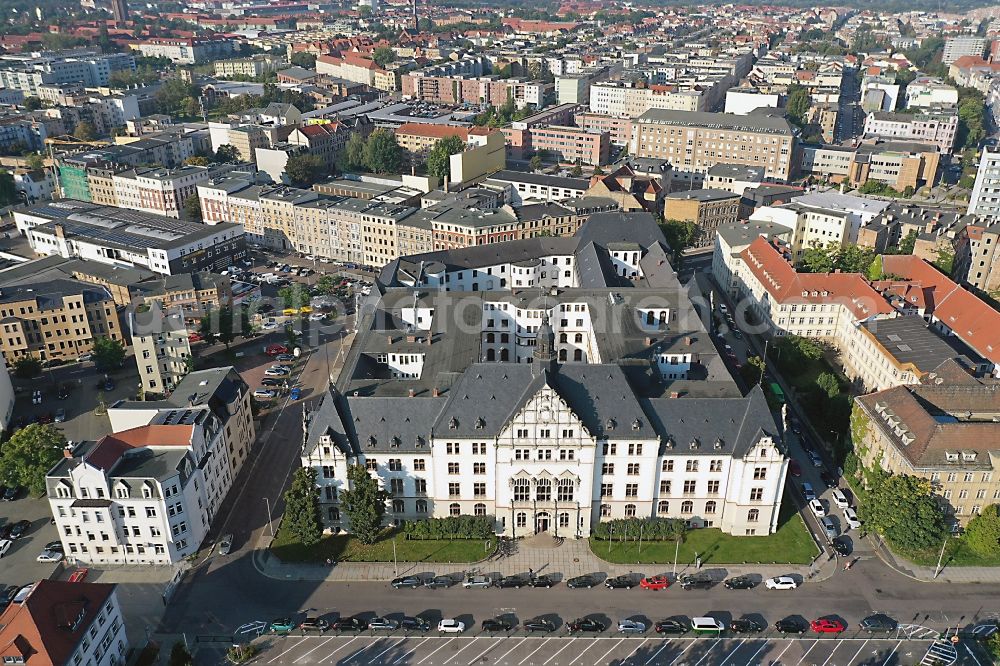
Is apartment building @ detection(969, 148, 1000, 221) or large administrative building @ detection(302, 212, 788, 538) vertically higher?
apartment building @ detection(969, 148, 1000, 221)

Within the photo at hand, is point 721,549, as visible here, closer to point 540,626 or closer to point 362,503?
point 540,626

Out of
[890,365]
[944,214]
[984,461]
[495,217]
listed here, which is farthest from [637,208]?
[984,461]

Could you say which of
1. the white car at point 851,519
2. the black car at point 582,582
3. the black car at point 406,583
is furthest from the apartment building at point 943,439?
the black car at point 406,583

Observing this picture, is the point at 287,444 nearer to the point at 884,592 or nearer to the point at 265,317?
the point at 265,317

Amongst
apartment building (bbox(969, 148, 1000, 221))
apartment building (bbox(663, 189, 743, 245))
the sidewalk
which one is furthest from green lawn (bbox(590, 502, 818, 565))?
apartment building (bbox(969, 148, 1000, 221))

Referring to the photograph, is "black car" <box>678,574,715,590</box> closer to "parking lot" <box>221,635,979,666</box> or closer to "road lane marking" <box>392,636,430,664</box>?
"parking lot" <box>221,635,979,666</box>

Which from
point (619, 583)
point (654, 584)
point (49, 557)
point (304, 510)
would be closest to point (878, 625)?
point (654, 584)
